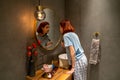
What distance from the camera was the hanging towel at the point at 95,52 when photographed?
244cm

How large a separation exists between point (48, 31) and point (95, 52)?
768 millimetres

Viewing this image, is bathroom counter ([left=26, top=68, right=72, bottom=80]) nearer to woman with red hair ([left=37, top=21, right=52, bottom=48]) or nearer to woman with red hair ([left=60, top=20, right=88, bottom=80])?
woman with red hair ([left=60, top=20, right=88, bottom=80])

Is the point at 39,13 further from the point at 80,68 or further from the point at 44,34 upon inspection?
the point at 80,68

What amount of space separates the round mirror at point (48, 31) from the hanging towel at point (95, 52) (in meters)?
0.57

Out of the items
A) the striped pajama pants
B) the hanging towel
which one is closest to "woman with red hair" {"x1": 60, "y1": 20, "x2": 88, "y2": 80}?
the striped pajama pants

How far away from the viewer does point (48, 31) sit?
254cm

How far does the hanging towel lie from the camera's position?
8.02ft

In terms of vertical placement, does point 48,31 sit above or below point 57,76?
above

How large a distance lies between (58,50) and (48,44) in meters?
0.30

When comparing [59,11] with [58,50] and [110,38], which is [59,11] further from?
[110,38]

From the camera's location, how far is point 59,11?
2.79m

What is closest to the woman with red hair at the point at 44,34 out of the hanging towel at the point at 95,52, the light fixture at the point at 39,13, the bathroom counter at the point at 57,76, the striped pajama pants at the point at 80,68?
the light fixture at the point at 39,13

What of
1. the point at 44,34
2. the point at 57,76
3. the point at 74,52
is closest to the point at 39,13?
the point at 44,34

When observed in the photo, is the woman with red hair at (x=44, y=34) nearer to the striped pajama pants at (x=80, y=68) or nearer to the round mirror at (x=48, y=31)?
the round mirror at (x=48, y=31)
